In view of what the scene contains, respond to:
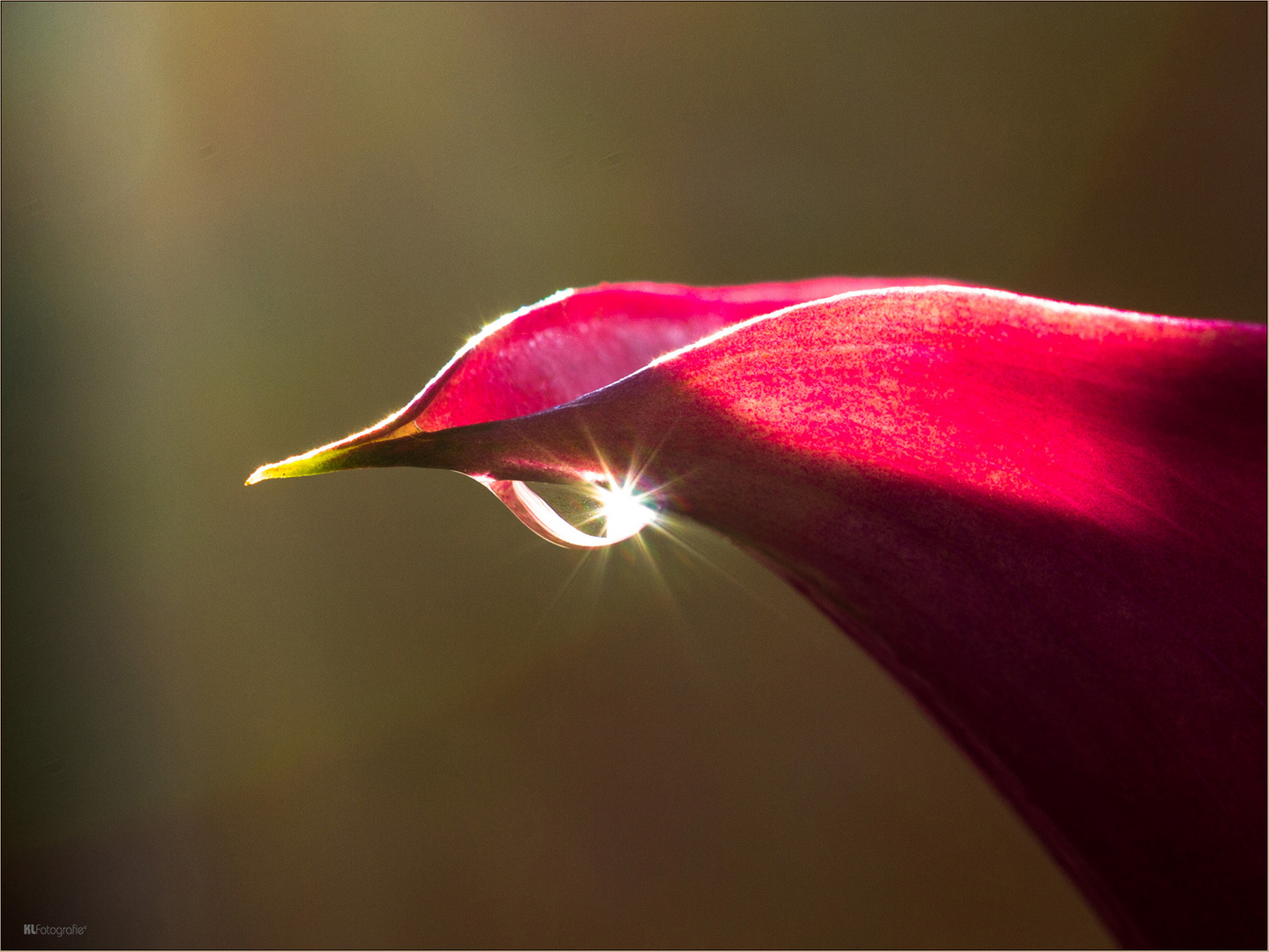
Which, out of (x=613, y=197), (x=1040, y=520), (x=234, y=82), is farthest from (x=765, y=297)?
(x=234, y=82)

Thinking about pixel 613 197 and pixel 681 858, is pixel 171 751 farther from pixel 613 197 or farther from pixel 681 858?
pixel 613 197

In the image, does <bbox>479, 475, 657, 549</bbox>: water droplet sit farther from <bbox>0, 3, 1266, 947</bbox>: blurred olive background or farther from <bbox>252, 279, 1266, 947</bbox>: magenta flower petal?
<bbox>0, 3, 1266, 947</bbox>: blurred olive background

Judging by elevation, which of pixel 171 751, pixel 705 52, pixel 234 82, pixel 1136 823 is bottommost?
pixel 1136 823

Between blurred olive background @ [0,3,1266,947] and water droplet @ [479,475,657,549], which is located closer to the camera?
water droplet @ [479,475,657,549]

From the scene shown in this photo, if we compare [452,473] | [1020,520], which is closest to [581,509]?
[1020,520]

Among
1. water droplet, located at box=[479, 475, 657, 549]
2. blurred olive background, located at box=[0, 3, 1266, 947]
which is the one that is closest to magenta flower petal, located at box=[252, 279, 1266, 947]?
water droplet, located at box=[479, 475, 657, 549]
